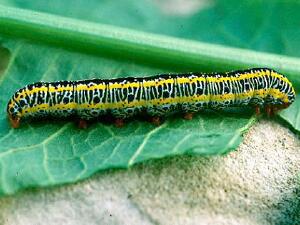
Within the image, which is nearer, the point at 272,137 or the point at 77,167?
the point at 77,167

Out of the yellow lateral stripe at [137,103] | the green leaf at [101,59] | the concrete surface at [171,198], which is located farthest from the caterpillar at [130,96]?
the concrete surface at [171,198]

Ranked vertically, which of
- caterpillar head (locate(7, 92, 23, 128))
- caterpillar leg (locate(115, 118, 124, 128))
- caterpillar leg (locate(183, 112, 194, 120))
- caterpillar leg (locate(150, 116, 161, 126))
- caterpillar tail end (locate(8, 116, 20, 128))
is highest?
caterpillar leg (locate(183, 112, 194, 120))

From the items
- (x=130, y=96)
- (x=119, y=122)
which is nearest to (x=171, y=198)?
(x=119, y=122)

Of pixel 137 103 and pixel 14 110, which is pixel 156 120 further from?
pixel 14 110

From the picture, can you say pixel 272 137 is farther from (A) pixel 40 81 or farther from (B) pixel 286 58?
(A) pixel 40 81

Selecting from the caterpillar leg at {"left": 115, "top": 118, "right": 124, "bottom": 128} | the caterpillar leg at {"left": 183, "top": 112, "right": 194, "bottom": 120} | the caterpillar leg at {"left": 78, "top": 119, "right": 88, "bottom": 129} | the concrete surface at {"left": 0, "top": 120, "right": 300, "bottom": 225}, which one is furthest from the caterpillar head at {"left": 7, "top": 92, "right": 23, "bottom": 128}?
the caterpillar leg at {"left": 183, "top": 112, "right": 194, "bottom": 120}

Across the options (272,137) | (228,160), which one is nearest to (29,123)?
(228,160)

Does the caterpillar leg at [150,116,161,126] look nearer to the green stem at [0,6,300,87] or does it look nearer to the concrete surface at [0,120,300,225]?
the concrete surface at [0,120,300,225]
